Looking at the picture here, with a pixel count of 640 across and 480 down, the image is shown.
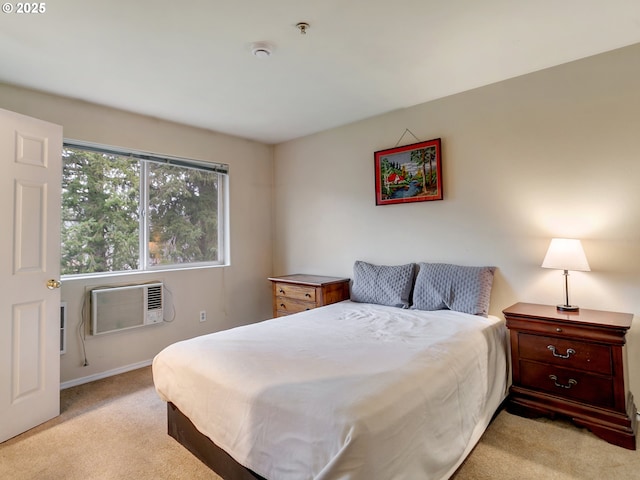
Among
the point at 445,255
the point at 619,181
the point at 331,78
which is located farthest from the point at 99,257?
the point at 619,181

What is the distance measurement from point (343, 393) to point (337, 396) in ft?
0.10

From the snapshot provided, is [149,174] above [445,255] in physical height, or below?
above

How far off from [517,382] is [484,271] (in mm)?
770

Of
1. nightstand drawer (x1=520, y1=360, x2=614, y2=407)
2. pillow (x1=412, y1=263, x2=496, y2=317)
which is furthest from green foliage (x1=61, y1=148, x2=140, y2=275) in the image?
nightstand drawer (x1=520, y1=360, x2=614, y2=407)

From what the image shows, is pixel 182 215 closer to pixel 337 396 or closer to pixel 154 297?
pixel 154 297

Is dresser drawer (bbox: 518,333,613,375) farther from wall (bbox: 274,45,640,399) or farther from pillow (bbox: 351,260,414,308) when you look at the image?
pillow (bbox: 351,260,414,308)

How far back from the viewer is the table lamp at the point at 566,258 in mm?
2072

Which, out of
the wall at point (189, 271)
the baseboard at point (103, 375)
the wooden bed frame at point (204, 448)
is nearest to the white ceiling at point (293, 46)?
the wall at point (189, 271)

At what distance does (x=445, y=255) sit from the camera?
9.37ft

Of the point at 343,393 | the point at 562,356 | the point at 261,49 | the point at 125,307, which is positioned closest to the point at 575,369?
the point at 562,356

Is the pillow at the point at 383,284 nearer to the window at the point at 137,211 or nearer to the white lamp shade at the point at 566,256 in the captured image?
the white lamp shade at the point at 566,256

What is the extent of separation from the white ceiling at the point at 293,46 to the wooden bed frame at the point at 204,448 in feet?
6.93

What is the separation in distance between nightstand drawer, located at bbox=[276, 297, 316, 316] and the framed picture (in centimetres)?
121

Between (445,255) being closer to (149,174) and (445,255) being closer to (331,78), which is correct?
(331,78)
